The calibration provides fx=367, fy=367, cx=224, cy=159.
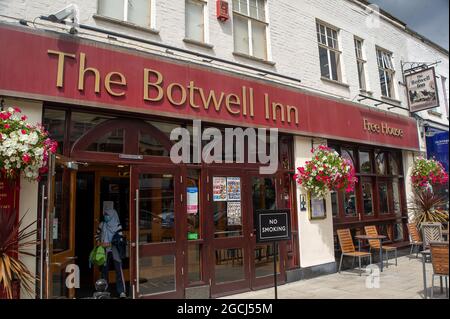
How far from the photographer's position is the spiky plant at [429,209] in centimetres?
1085

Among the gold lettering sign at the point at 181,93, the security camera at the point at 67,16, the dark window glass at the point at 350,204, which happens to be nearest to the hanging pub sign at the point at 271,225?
the gold lettering sign at the point at 181,93

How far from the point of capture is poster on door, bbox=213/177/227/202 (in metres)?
6.96

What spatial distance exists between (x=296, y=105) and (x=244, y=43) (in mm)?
1795

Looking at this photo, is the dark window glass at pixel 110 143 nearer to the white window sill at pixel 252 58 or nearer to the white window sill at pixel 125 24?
the white window sill at pixel 125 24

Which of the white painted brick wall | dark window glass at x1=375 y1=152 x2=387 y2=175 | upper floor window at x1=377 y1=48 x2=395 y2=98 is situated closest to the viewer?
the white painted brick wall

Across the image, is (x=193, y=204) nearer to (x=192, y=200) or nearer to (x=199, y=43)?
(x=192, y=200)

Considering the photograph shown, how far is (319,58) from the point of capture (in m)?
9.52

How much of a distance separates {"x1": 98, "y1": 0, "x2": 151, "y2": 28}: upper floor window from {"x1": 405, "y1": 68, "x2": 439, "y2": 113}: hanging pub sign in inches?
361

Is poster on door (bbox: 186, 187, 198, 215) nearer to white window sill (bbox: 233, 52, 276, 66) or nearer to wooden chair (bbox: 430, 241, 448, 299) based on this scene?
white window sill (bbox: 233, 52, 276, 66)

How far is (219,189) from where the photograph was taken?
7.03 metres

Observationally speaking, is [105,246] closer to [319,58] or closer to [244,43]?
[244,43]

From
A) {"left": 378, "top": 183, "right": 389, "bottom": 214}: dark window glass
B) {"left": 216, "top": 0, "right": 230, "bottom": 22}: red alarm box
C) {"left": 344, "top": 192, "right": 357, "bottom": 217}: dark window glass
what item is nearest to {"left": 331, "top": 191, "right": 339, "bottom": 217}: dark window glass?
{"left": 344, "top": 192, "right": 357, "bottom": 217}: dark window glass

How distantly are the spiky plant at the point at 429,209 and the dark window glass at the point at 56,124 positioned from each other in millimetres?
10056

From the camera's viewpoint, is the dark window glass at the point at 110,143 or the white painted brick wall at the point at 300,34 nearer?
the dark window glass at the point at 110,143
